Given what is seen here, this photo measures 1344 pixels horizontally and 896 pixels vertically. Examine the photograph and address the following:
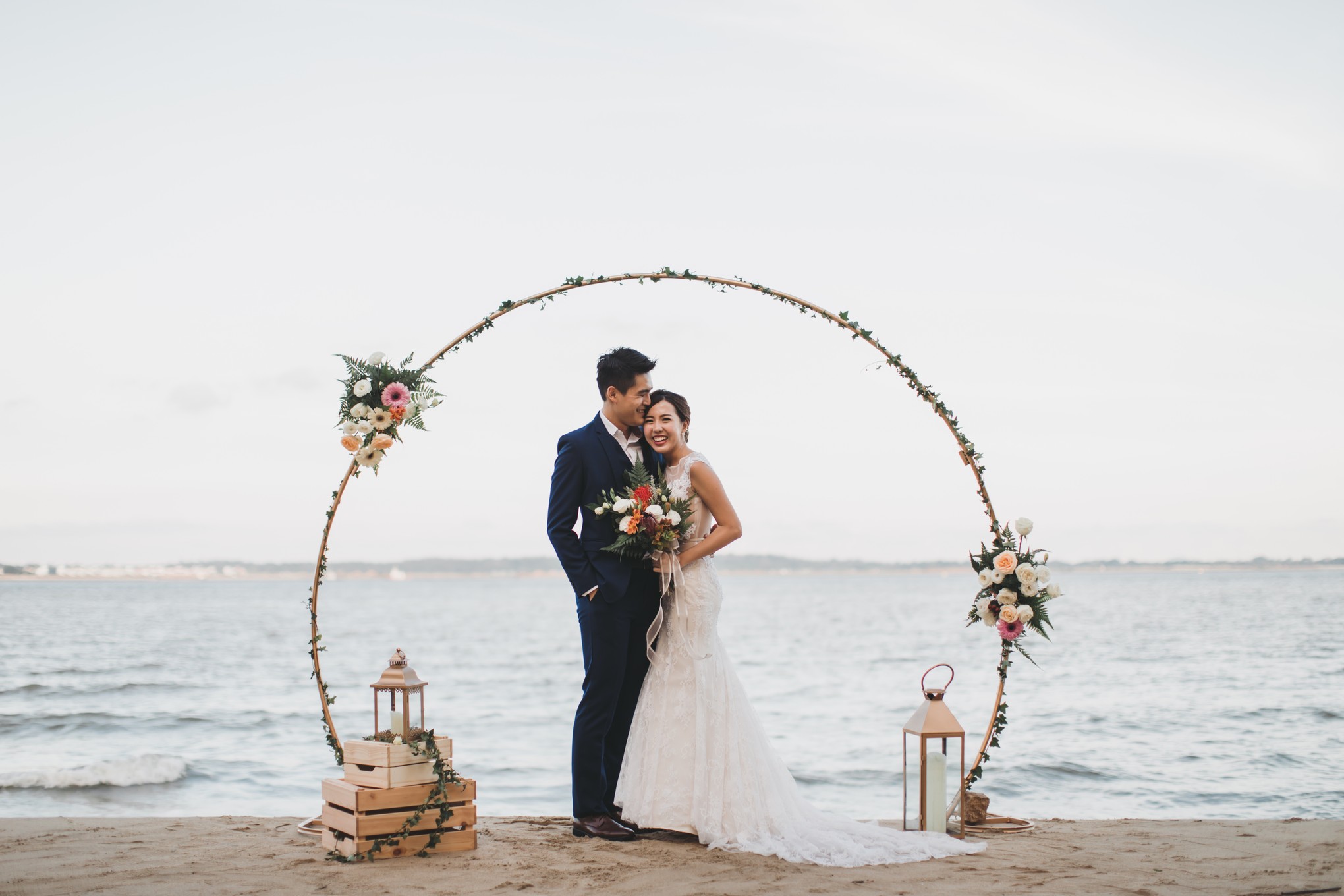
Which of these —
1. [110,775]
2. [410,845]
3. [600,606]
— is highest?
[600,606]

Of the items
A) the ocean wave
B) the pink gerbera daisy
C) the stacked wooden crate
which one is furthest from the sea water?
the pink gerbera daisy

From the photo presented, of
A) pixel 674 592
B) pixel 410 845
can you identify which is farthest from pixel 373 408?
pixel 410 845

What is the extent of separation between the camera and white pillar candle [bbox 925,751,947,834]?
17.3ft

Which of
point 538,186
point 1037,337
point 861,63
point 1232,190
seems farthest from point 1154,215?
point 538,186

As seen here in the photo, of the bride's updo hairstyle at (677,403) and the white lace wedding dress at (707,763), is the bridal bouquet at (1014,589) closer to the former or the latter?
the white lace wedding dress at (707,763)

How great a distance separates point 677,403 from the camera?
5.24 metres

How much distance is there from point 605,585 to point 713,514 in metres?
0.67

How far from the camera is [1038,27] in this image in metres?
9.29

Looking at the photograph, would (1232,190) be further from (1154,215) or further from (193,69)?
(193,69)

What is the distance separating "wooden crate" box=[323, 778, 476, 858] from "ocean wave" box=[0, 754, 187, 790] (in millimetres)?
6277

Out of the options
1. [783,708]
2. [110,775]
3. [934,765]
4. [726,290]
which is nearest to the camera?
[934,765]

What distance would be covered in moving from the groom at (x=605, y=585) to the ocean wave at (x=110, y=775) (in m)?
6.96

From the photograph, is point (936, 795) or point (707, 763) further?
point (936, 795)

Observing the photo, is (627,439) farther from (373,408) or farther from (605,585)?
(373,408)
